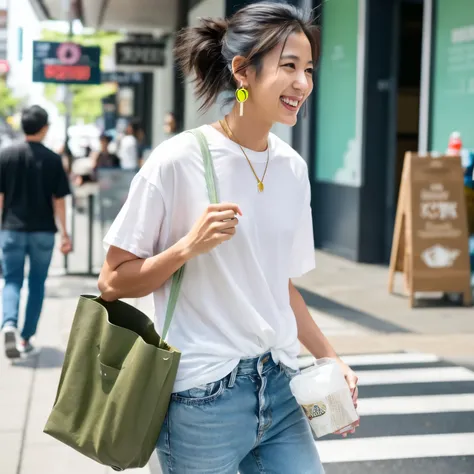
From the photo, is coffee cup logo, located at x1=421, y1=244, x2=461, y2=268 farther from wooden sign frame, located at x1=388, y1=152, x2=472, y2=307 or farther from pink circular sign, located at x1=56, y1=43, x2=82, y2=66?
pink circular sign, located at x1=56, y1=43, x2=82, y2=66

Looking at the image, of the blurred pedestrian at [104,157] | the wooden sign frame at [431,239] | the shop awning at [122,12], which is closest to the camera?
the wooden sign frame at [431,239]

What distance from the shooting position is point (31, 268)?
23.9 feet

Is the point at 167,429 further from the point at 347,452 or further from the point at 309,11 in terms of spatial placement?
the point at 347,452

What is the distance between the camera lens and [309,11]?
8.30ft

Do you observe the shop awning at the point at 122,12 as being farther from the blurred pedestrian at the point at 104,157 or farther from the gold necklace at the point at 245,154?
the gold necklace at the point at 245,154

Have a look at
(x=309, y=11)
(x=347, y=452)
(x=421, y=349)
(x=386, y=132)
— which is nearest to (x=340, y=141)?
(x=386, y=132)

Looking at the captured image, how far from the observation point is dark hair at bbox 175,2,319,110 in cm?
241

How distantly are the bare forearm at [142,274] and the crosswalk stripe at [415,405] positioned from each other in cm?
358

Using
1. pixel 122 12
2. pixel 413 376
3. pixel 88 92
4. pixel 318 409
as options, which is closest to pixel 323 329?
pixel 413 376

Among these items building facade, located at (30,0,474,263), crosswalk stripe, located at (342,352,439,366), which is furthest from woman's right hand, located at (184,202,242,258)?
building facade, located at (30,0,474,263)

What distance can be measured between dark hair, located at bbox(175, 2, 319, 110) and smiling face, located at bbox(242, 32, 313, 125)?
0.8 inches

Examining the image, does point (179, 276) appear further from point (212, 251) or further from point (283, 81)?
point (283, 81)

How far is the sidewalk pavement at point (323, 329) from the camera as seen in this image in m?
5.03

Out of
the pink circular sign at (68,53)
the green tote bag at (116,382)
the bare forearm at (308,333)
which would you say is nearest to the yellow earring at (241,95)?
the green tote bag at (116,382)
